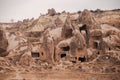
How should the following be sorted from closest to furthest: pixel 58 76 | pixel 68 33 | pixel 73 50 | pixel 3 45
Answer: pixel 58 76
pixel 73 50
pixel 3 45
pixel 68 33

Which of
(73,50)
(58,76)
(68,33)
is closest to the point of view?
(58,76)

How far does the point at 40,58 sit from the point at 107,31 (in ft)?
17.8

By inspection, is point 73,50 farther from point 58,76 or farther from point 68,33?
point 58,76

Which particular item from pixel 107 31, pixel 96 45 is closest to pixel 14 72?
pixel 96 45

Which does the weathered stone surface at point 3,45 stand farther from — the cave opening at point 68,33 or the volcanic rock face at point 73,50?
the cave opening at point 68,33

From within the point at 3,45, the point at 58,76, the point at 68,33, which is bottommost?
the point at 58,76

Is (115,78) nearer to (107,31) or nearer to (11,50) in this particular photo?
(107,31)

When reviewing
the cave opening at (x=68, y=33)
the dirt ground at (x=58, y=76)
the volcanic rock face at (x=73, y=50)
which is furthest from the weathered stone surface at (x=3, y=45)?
the dirt ground at (x=58, y=76)

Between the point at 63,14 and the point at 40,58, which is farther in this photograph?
the point at 63,14

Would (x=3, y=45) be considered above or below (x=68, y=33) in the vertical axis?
below

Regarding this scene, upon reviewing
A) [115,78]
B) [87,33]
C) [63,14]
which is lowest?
[115,78]

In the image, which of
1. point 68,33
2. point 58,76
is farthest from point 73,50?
point 58,76

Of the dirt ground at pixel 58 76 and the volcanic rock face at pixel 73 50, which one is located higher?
the volcanic rock face at pixel 73 50

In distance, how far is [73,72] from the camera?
13.7m
